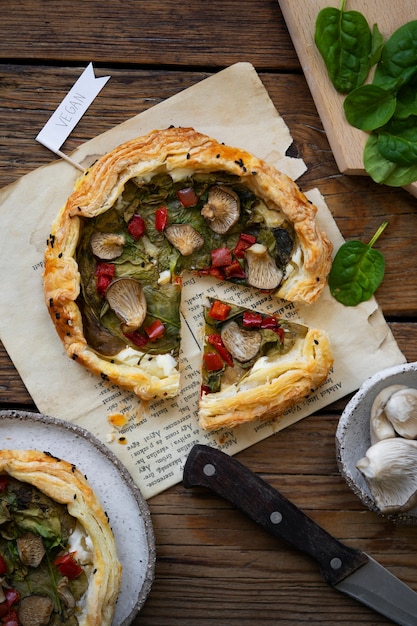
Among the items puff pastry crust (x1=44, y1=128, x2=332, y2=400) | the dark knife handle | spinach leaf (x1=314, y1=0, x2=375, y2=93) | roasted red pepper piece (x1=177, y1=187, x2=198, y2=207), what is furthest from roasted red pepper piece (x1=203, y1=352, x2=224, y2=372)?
spinach leaf (x1=314, y1=0, x2=375, y2=93)

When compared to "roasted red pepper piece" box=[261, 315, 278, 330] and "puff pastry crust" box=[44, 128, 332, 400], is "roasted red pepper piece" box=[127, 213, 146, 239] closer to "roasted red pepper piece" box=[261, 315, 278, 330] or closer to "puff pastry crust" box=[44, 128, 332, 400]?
"puff pastry crust" box=[44, 128, 332, 400]

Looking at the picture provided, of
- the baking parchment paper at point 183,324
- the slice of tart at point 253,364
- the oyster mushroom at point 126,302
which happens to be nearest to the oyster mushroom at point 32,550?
the baking parchment paper at point 183,324

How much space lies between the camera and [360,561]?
3.43 m

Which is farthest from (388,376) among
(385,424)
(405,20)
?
(405,20)

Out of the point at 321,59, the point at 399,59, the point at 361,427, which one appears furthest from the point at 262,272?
the point at 399,59

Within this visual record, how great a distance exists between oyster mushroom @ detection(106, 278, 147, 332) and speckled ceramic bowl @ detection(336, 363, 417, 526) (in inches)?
40.3

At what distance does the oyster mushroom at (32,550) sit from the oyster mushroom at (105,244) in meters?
1.25

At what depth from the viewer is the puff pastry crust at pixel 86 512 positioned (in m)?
3.06

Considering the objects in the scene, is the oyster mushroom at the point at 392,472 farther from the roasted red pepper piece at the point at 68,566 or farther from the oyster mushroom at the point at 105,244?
the oyster mushroom at the point at 105,244

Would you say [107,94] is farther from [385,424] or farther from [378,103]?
[385,424]

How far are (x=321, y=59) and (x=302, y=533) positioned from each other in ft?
7.20

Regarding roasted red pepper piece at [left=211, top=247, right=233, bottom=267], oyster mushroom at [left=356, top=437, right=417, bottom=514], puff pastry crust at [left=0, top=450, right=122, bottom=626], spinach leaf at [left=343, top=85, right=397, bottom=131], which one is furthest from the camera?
roasted red pepper piece at [left=211, top=247, right=233, bottom=267]

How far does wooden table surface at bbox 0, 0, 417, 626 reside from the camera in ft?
11.6

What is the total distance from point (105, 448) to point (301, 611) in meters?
1.22
